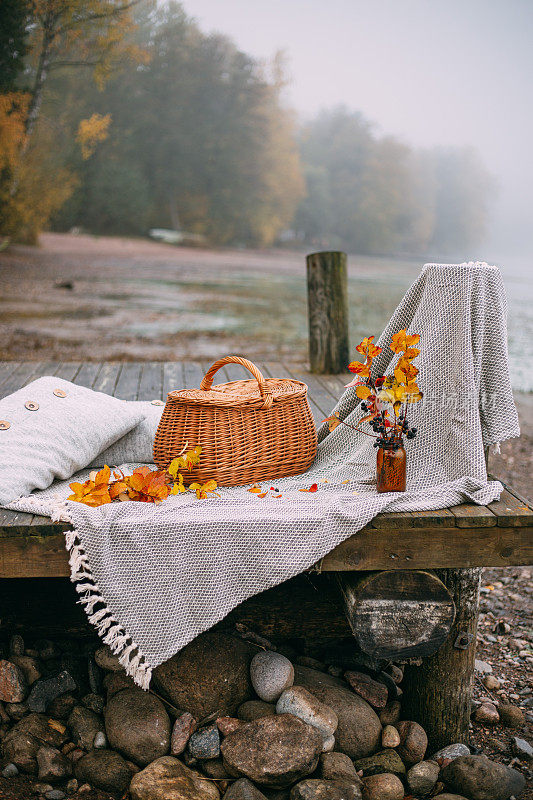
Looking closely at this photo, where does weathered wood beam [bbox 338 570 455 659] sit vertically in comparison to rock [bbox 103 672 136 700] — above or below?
above

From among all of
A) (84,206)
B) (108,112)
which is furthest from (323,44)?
(84,206)

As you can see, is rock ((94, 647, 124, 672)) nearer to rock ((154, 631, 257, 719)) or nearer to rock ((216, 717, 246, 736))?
rock ((154, 631, 257, 719))

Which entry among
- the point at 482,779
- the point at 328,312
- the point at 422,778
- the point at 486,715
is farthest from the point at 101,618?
the point at 328,312

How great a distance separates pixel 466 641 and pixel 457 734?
35 centimetres

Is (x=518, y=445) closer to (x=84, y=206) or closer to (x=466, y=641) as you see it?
(x=466, y=641)

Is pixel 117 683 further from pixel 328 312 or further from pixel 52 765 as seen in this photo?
pixel 328 312

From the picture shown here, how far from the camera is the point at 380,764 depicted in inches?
82.3

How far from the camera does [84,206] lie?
10289mm

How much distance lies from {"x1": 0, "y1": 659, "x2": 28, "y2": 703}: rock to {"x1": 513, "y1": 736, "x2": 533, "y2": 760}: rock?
62.8 inches

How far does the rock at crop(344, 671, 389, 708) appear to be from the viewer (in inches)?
91.1

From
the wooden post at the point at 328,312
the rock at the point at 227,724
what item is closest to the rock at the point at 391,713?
the rock at the point at 227,724

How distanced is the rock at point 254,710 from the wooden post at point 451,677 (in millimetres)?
506

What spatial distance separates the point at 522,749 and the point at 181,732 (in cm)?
111

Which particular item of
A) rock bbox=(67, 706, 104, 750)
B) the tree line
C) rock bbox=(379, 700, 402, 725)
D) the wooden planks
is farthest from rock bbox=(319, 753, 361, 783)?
the tree line
